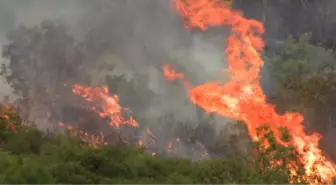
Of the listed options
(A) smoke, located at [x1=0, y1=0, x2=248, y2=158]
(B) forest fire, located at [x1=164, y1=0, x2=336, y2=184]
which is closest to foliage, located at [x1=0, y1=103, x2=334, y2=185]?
(B) forest fire, located at [x1=164, y1=0, x2=336, y2=184]

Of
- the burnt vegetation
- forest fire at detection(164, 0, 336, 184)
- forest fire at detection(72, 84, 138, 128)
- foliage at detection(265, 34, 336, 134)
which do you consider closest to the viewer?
the burnt vegetation

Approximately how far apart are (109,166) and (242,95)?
8576mm

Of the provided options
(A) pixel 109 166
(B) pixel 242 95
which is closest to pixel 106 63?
(B) pixel 242 95

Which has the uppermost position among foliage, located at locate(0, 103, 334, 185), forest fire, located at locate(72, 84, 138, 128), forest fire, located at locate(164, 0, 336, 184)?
forest fire, located at locate(164, 0, 336, 184)

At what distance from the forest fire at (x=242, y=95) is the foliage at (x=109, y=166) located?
255 centimetres

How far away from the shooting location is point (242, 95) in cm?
1834

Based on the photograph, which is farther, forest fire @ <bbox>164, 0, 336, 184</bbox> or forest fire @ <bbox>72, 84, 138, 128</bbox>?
forest fire @ <bbox>72, 84, 138, 128</bbox>

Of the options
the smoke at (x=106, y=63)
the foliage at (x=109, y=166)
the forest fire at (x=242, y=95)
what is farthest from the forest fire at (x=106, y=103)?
the foliage at (x=109, y=166)

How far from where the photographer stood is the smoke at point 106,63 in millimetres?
17266

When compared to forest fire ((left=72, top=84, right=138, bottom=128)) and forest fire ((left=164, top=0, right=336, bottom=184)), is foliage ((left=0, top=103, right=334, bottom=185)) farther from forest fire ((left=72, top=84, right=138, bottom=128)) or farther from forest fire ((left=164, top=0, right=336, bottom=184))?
forest fire ((left=72, top=84, right=138, bottom=128))

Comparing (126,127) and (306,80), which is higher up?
(306,80)

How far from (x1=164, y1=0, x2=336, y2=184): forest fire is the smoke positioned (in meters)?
0.49

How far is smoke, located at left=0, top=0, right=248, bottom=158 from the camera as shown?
17266 mm

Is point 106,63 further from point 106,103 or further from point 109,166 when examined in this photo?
point 109,166
